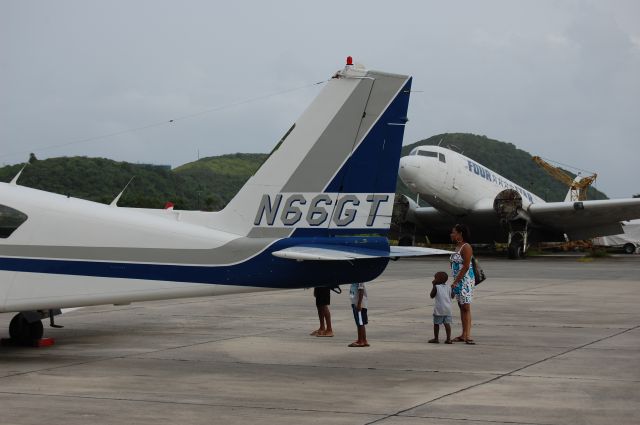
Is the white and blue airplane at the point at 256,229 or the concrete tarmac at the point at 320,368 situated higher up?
the white and blue airplane at the point at 256,229

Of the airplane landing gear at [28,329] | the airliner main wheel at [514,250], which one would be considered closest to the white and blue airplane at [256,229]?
the airplane landing gear at [28,329]

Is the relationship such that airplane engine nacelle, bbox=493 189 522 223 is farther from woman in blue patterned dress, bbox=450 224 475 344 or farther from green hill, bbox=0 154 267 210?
woman in blue patterned dress, bbox=450 224 475 344

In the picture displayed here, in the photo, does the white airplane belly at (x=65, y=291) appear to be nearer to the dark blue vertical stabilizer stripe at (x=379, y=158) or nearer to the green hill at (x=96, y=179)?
the dark blue vertical stabilizer stripe at (x=379, y=158)

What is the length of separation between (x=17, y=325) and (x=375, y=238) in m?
5.41

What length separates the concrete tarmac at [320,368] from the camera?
332 inches

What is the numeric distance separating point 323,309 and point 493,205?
31103 mm

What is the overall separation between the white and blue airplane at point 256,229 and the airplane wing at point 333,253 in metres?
0.04

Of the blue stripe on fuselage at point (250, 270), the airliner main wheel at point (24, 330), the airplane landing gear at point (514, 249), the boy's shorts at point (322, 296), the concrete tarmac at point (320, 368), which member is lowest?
the concrete tarmac at point (320, 368)

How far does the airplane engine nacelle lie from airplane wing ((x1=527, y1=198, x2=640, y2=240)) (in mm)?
1388

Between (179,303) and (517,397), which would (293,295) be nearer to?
(179,303)

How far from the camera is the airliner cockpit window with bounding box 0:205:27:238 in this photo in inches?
452

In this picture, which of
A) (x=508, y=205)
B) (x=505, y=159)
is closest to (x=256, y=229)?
(x=508, y=205)

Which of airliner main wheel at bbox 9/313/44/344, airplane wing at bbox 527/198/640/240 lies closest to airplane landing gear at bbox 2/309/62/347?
airliner main wheel at bbox 9/313/44/344

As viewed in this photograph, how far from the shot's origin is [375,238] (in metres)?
11.6
